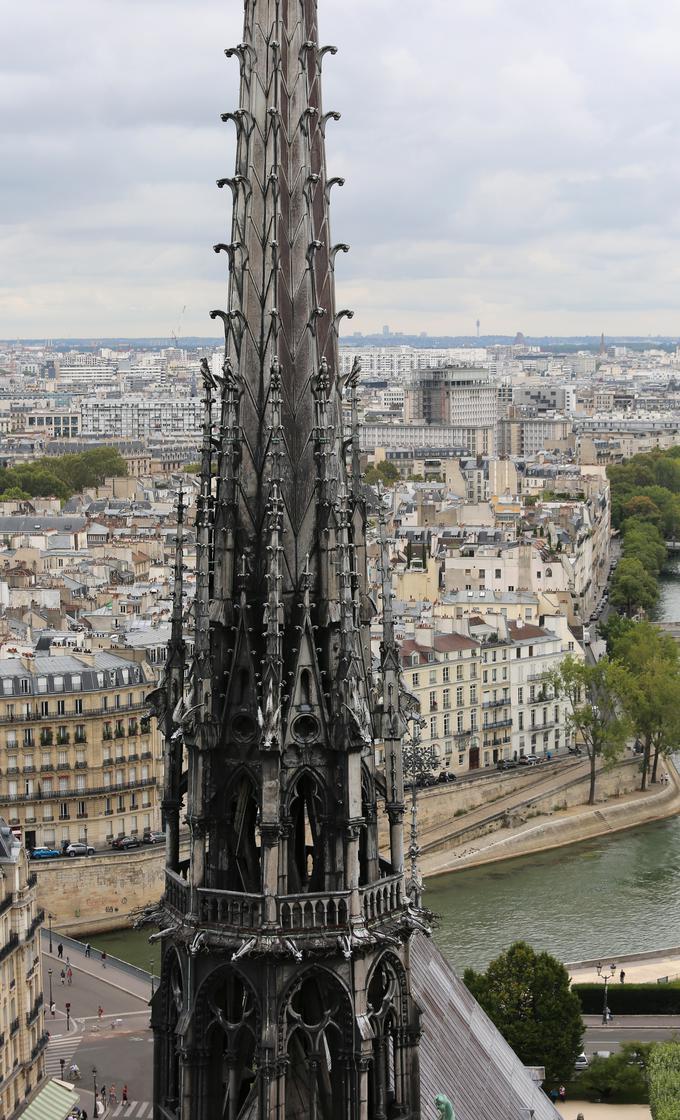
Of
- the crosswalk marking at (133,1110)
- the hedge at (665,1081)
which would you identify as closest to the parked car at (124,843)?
the crosswalk marking at (133,1110)

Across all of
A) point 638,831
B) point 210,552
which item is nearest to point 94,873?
point 638,831

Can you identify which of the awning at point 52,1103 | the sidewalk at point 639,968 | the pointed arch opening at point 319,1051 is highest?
the pointed arch opening at point 319,1051

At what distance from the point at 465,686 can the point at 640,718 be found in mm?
5239

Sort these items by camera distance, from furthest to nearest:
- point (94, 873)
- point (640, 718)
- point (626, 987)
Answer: point (640, 718)
point (94, 873)
point (626, 987)

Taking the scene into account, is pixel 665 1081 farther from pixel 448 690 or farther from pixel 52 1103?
pixel 448 690

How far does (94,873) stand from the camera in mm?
49031

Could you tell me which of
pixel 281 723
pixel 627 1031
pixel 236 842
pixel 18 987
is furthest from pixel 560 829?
pixel 281 723

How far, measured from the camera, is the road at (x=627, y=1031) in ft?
121

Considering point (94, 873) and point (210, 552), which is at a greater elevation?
point (210, 552)

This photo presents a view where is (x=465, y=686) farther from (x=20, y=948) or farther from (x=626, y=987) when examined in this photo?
(x=20, y=948)

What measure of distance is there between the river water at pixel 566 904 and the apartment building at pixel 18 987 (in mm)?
8149

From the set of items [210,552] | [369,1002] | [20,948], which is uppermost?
[210,552]

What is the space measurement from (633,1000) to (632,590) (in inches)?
2296

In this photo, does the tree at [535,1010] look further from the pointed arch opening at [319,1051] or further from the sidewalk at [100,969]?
the pointed arch opening at [319,1051]
